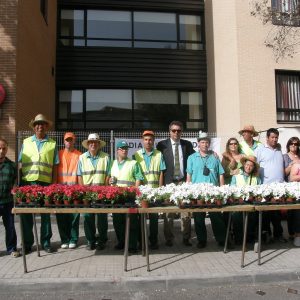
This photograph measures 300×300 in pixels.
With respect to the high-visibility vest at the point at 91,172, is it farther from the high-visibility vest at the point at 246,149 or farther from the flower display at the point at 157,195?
the high-visibility vest at the point at 246,149

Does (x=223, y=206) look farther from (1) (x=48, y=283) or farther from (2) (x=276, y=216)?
(1) (x=48, y=283)

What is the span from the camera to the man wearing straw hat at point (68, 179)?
264 inches

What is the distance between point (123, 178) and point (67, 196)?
1.28 metres

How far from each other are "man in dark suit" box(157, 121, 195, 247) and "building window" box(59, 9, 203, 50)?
29.1 ft

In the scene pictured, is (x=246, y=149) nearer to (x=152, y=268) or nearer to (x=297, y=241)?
(x=297, y=241)

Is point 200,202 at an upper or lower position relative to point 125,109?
lower

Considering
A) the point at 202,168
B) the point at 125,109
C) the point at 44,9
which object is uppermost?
→ the point at 44,9

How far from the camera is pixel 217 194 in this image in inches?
224

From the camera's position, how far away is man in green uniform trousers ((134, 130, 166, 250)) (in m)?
6.68

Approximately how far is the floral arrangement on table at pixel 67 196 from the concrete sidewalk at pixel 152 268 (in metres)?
0.93

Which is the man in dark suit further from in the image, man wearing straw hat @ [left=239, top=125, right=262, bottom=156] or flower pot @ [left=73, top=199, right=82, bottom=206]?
flower pot @ [left=73, top=199, right=82, bottom=206]

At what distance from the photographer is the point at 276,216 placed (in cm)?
714

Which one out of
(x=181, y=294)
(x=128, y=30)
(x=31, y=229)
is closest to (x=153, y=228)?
(x=181, y=294)

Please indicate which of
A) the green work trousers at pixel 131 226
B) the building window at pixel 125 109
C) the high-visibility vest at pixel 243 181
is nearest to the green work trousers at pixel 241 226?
the high-visibility vest at pixel 243 181
